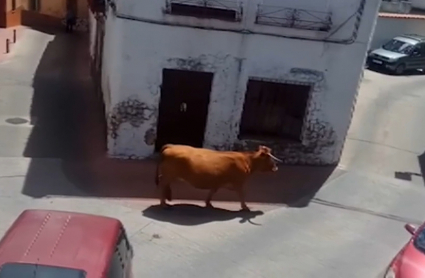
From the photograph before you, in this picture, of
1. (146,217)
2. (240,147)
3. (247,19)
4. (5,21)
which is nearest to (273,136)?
(240,147)

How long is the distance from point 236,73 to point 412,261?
6.32 m

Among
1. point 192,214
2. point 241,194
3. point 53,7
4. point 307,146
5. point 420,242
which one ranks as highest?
point 53,7

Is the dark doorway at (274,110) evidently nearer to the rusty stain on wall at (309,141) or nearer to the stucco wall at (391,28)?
the rusty stain on wall at (309,141)

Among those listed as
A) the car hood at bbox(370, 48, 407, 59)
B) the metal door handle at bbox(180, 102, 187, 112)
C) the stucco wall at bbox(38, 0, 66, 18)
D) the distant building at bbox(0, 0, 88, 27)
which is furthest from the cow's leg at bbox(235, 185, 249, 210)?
the stucco wall at bbox(38, 0, 66, 18)

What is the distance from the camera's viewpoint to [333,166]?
13.8 m

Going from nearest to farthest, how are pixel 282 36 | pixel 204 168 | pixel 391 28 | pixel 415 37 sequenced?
pixel 204 168 → pixel 282 36 → pixel 415 37 → pixel 391 28

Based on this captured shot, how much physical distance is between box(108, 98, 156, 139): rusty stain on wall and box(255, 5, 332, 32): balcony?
292 cm

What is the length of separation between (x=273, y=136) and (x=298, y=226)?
3.34 metres

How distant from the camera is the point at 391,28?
28.7 m

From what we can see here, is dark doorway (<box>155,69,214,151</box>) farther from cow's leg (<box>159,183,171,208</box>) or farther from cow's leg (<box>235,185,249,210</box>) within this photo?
cow's leg (<box>235,185,249,210</box>)

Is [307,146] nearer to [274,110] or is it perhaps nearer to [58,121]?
[274,110]

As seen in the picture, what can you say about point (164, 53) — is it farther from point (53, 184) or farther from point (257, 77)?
point (53, 184)

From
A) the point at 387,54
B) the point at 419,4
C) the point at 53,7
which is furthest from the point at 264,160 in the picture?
the point at 419,4

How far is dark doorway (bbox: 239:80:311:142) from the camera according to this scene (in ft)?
43.0
